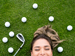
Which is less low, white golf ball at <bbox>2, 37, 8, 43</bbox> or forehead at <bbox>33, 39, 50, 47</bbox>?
forehead at <bbox>33, 39, 50, 47</bbox>

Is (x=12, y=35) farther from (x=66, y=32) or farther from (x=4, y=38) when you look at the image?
(x=66, y=32)

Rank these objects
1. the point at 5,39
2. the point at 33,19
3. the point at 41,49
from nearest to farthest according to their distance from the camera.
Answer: the point at 41,49 → the point at 5,39 → the point at 33,19

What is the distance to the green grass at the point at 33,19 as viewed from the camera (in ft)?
7.83

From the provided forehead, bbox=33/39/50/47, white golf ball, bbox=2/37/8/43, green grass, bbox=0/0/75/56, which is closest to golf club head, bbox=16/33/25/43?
green grass, bbox=0/0/75/56

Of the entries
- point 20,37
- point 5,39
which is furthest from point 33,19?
point 5,39

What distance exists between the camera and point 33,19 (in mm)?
2580

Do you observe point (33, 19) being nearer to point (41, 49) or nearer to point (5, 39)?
point (5, 39)

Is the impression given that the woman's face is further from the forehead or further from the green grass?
the green grass

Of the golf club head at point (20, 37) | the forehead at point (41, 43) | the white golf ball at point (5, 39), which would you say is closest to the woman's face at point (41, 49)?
the forehead at point (41, 43)

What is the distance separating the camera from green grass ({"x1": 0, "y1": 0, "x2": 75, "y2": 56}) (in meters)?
2.39

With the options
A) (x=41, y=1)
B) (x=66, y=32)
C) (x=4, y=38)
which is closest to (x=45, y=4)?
(x=41, y=1)

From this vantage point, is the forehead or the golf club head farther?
the golf club head

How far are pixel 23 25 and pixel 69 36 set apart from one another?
3.69 feet

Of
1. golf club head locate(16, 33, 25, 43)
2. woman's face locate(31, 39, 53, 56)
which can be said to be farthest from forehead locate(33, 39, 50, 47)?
golf club head locate(16, 33, 25, 43)
